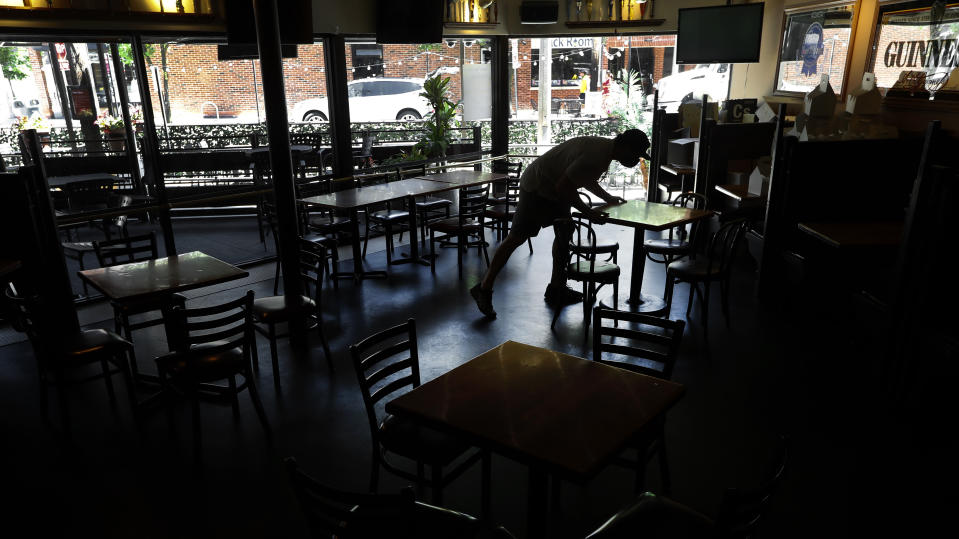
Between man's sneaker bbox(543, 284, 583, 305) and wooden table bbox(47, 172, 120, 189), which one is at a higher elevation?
wooden table bbox(47, 172, 120, 189)

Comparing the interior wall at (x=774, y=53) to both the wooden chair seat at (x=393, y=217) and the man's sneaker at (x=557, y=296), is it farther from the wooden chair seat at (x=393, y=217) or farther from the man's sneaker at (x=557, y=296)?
the wooden chair seat at (x=393, y=217)

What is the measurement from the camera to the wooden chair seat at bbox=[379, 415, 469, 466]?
8.80 ft

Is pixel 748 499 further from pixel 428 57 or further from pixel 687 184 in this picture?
pixel 428 57

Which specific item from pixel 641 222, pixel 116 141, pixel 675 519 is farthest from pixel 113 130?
pixel 675 519

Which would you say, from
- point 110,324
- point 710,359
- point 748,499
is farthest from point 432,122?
point 748,499

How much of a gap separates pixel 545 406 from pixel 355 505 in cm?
79

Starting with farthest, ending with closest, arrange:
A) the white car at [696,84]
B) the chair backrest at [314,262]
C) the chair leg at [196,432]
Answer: the white car at [696,84], the chair backrest at [314,262], the chair leg at [196,432]

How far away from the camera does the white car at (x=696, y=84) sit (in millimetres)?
9016

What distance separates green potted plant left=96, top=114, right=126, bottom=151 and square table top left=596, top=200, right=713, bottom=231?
15.5 ft

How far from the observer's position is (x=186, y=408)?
4027mm

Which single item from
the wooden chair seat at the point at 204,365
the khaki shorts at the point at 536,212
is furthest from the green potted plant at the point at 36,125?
the khaki shorts at the point at 536,212

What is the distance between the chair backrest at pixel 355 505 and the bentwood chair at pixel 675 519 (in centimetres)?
74

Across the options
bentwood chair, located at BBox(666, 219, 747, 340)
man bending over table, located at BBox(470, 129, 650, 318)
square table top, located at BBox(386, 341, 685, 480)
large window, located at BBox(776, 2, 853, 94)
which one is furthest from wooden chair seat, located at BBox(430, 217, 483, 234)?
large window, located at BBox(776, 2, 853, 94)

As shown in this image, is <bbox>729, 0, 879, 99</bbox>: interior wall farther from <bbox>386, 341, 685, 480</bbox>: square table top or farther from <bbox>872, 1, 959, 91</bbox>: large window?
<bbox>386, 341, 685, 480</bbox>: square table top
